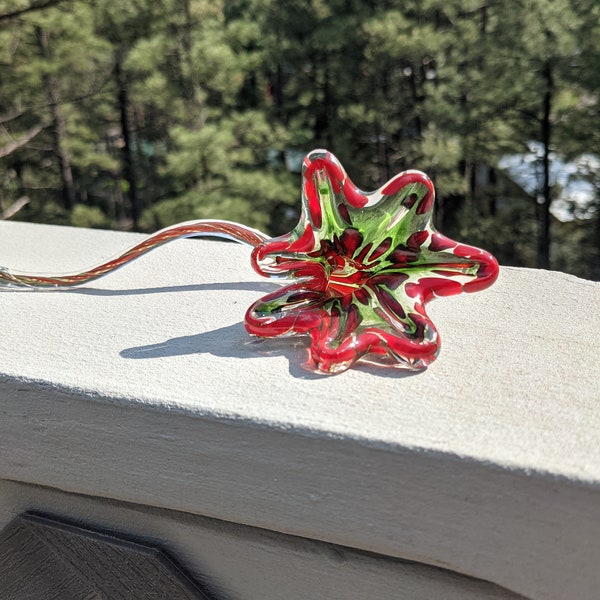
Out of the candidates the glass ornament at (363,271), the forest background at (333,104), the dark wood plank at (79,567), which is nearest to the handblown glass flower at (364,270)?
the glass ornament at (363,271)

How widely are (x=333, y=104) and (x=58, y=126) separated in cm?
249

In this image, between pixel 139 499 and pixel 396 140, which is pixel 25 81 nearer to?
pixel 396 140

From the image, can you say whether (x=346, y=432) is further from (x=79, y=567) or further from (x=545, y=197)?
(x=545, y=197)

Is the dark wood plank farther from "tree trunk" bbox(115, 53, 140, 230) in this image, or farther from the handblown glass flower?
"tree trunk" bbox(115, 53, 140, 230)

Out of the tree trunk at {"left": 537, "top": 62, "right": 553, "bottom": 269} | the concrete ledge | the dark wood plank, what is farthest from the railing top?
the tree trunk at {"left": 537, "top": 62, "right": 553, "bottom": 269}

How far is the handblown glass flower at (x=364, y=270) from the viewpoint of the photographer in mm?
697

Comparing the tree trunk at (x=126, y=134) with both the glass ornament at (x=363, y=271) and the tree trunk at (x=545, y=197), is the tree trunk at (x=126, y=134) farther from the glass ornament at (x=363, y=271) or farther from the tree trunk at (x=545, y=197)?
the glass ornament at (x=363, y=271)

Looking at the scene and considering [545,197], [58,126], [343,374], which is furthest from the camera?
[58,126]

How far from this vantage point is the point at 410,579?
0.62 meters

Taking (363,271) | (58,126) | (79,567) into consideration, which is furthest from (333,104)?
(79,567)

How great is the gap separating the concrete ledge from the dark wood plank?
2.4 inches

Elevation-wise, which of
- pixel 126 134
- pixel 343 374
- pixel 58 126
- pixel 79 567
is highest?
pixel 343 374

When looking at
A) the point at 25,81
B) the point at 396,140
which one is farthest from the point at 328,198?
the point at 396,140

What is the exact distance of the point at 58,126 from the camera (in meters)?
5.84
